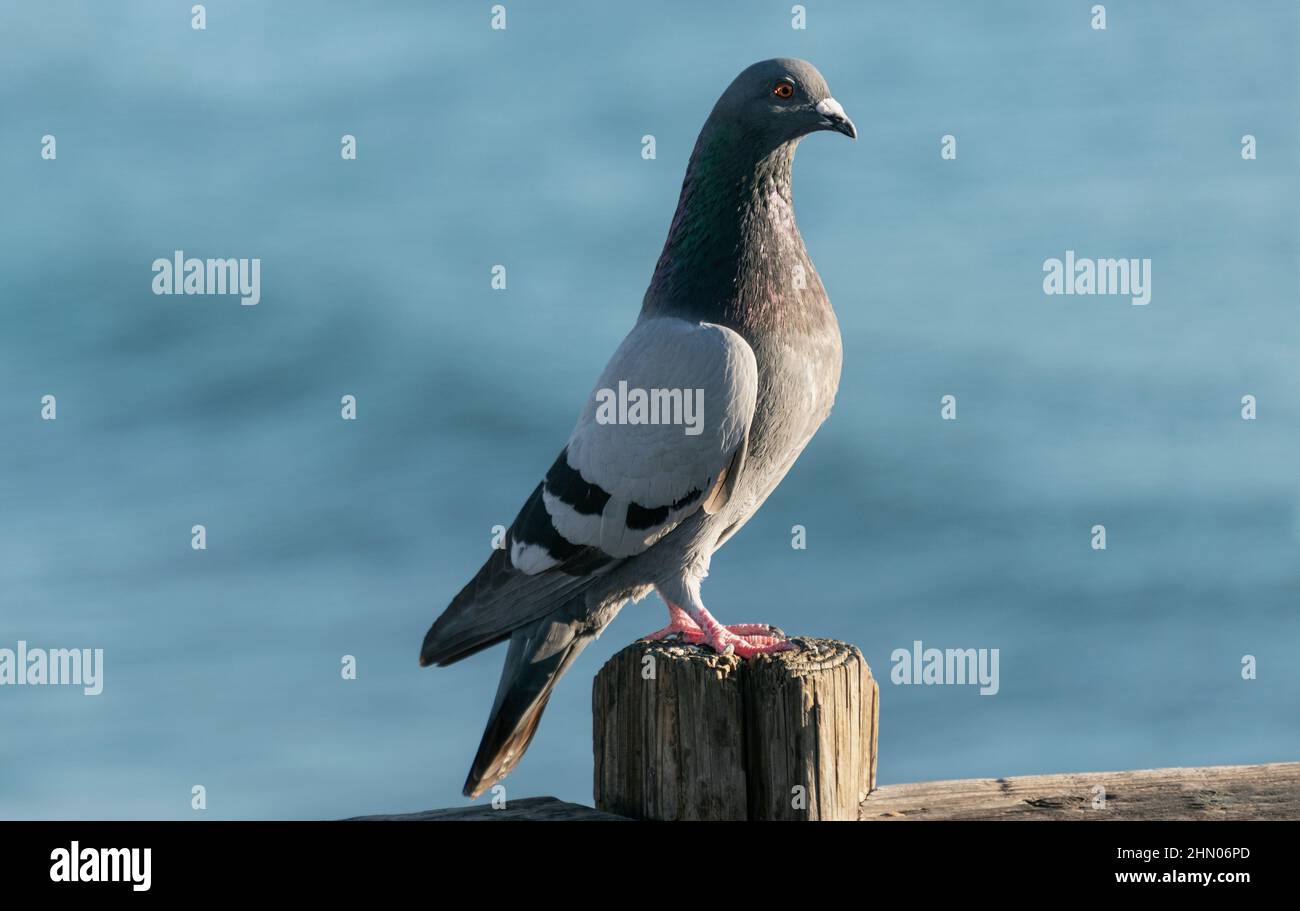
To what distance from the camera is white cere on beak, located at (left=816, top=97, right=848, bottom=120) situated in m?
7.08

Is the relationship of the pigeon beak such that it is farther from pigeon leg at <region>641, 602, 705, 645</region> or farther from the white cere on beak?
pigeon leg at <region>641, 602, 705, 645</region>

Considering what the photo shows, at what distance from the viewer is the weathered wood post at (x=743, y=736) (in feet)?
19.7

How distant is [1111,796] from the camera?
247 inches

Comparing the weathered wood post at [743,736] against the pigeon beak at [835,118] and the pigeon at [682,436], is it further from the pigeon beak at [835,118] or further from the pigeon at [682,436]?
the pigeon beak at [835,118]

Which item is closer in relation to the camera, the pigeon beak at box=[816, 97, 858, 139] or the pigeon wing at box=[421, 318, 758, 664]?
the pigeon wing at box=[421, 318, 758, 664]

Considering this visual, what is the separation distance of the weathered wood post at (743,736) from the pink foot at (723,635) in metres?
0.16

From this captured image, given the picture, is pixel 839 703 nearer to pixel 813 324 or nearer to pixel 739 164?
pixel 813 324

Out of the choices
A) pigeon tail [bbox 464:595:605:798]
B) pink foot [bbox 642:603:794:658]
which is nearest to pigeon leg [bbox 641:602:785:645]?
pink foot [bbox 642:603:794:658]

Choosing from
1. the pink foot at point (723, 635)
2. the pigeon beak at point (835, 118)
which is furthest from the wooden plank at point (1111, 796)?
the pigeon beak at point (835, 118)
